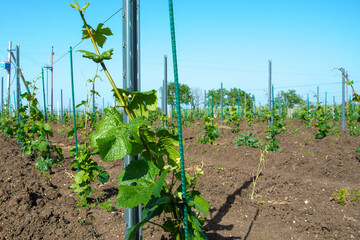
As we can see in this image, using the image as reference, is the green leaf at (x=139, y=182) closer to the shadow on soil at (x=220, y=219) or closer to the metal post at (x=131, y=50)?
the metal post at (x=131, y=50)

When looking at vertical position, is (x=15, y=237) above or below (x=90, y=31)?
below

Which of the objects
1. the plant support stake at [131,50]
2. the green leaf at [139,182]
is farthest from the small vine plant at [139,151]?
the plant support stake at [131,50]

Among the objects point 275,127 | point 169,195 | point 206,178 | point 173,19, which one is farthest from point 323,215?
point 275,127

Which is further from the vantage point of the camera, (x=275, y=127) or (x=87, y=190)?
(x=275, y=127)

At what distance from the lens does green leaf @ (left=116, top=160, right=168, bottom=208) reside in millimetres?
1169

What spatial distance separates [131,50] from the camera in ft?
6.21

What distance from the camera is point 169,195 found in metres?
1.38

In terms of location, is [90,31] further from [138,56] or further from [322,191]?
[322,191]

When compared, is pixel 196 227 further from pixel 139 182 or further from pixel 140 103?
pixel 140 103

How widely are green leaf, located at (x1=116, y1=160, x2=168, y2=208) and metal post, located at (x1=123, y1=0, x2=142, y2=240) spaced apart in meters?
0.61

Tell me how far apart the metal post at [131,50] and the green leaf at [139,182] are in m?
0.61

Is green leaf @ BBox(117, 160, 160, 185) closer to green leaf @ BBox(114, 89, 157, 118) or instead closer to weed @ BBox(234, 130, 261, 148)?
green leaf @ BBox(114, 89, 157, 118)

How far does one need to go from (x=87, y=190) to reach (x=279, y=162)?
3.87 meters

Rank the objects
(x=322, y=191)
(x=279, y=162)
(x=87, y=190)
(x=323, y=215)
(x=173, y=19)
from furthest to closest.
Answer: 1. (x=279, y=162)
2. (x=322, y=191)
3. (x=87, y=190)
4. (x=323, y=215)
5. (x=173, y=19)
